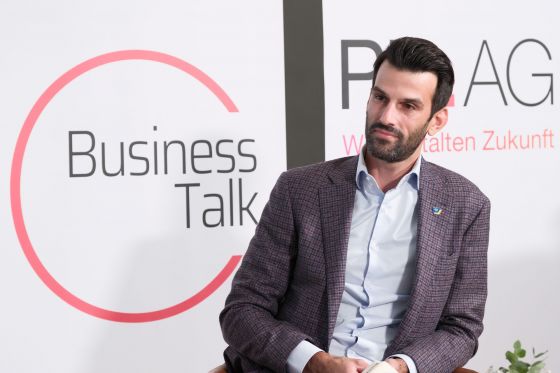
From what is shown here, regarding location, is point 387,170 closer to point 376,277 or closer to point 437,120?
point 437,120

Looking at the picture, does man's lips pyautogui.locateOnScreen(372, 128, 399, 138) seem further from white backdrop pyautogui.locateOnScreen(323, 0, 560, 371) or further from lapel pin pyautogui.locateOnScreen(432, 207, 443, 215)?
white backdrop pyautogui.locateOnScreen(323, 0, 560, 371)

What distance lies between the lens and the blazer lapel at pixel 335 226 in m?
2.06

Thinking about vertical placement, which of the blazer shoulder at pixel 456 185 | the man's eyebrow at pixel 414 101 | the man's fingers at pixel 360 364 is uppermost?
the man's eyebrow at pixel 414 101

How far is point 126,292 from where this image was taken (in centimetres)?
270

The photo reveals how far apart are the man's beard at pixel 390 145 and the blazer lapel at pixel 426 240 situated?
90 mm

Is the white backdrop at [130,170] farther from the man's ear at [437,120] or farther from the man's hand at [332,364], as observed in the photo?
the man's hand at [332,364]

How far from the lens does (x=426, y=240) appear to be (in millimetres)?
2064

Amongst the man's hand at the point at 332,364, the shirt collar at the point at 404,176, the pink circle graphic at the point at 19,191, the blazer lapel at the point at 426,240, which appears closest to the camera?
the man's hand at the point at 332,364

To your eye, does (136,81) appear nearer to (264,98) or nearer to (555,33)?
(264,98)

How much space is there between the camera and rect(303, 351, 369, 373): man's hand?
1.94 m

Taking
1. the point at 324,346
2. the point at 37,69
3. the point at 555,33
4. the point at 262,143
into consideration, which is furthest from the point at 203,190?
the point at 555,33

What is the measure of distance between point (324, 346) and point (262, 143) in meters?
0.94

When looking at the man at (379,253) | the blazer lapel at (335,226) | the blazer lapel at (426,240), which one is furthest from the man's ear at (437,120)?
the blazer lapel at (335,226)

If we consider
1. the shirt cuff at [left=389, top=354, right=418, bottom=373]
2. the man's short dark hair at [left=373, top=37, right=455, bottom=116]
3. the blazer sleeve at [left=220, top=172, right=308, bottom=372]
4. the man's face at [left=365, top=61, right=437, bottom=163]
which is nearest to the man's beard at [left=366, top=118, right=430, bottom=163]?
the man's face at [left=365, top=61, right=437, bottom=163]
